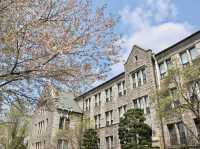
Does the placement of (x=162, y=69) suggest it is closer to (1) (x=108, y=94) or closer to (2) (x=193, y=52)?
(2) (x=193, y=52)

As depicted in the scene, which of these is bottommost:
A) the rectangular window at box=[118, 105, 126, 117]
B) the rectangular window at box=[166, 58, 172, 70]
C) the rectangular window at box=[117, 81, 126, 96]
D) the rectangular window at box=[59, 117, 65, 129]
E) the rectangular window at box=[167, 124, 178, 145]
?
the rectangular window at box=[167, 124, 178, 145]

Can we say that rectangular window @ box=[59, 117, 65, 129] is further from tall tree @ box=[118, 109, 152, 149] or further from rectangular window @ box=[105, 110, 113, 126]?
tall tree @ box=[118, 109, 152, 149]

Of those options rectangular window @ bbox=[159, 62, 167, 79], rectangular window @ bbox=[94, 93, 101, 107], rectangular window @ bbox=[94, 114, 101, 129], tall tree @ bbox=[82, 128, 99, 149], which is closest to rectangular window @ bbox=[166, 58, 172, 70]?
rectangular window @ bbox=[159, 62, 167, 79]

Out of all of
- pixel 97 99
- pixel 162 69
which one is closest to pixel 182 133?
pixel 162 69

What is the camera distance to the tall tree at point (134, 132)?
16469 mm

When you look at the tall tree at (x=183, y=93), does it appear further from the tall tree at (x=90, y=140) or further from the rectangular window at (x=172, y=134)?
the tall tree at (x=90, y=140)

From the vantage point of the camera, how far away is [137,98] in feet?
70.8

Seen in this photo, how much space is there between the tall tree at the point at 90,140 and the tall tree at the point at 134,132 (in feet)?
22.5

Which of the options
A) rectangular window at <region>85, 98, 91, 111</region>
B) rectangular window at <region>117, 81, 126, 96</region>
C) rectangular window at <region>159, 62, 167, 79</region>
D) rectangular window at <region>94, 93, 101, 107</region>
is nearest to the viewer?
rectangular window at <region>159, 62, 167, 79</region>

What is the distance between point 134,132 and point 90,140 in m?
8.34

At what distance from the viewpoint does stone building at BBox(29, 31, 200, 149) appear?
17.8 meters

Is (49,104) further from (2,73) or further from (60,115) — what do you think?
(60,115)

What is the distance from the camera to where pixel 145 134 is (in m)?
17.4

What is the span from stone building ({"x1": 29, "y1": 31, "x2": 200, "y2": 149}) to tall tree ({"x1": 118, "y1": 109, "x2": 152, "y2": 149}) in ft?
4.56
